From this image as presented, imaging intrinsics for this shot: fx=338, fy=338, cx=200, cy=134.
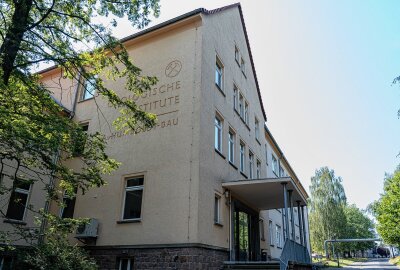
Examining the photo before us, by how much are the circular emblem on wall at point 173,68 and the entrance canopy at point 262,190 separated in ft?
15.6

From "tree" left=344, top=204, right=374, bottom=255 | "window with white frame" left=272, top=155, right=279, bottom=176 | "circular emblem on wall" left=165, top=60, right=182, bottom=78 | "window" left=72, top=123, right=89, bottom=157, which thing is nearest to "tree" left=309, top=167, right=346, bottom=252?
"tree" left=344, top=204, right=374, bottom=255

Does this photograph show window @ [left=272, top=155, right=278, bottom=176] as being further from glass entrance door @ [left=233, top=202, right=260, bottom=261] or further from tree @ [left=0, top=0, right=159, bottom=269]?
tree @ [left=0, top=0, right=159, bottom=269]

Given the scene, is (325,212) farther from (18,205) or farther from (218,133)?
(18,205)

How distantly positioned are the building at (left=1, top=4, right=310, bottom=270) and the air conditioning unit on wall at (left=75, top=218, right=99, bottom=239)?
4 cm

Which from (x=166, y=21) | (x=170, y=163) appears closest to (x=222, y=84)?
(x=166, y=21)

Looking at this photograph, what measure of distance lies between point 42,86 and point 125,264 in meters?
6.44

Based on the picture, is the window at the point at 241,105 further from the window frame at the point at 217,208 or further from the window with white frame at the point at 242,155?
the window frame at the point at 217,208

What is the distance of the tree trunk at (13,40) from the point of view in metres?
7.59

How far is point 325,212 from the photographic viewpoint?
53750 mm

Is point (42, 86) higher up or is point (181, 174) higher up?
point (42, 86)

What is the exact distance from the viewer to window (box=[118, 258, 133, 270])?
Answer: 11297mm

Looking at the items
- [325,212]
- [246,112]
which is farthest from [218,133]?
[325,212]

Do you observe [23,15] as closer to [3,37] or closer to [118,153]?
[3,37]

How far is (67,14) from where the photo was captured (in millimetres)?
8906
